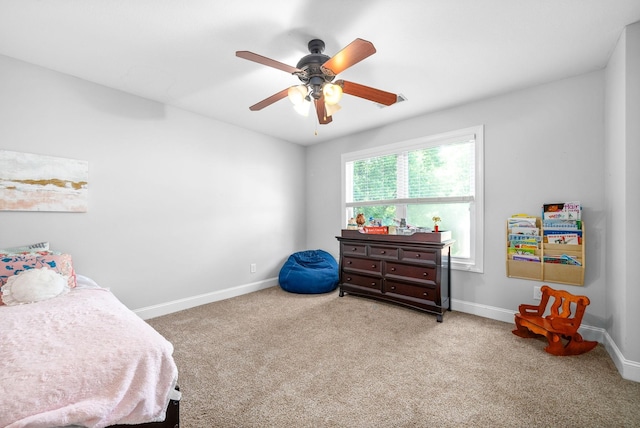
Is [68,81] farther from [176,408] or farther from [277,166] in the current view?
[176,408]

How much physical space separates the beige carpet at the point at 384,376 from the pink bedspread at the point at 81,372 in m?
0.51

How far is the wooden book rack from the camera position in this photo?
7.19 ft

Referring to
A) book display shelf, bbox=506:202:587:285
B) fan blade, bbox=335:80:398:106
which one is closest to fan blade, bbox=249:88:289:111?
fan blade, bbox=335:80:398:106

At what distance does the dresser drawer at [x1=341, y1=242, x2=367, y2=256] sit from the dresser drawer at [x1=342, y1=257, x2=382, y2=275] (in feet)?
0.27

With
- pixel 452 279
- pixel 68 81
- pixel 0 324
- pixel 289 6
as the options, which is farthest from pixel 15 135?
pixel 452 279

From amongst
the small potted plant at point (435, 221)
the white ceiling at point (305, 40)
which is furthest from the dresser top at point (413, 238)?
the white ceiling at point (305, 40)

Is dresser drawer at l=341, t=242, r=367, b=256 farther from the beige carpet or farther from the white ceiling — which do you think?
the white ceiling

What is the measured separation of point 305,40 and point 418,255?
2374 millimetres

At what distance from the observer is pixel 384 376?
6.33 feet

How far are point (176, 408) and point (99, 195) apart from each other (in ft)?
7.79

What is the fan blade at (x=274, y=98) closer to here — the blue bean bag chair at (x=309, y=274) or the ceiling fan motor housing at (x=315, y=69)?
the ceiling fan motor housing at (x=315, y=69)

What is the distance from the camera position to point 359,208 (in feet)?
14.2

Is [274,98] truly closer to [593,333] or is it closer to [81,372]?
[81,372]

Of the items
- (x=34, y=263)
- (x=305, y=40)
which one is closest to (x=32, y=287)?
(x=34, y=263)
